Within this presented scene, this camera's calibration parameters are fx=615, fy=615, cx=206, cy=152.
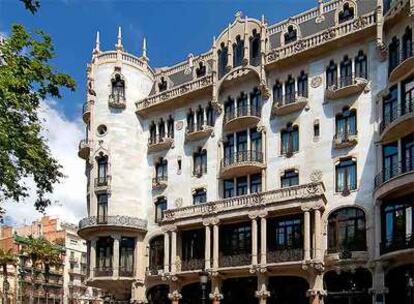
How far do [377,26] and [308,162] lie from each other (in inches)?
384

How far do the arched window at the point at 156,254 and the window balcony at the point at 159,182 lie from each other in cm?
397

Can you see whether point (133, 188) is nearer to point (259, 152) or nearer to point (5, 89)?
point (259, 152)

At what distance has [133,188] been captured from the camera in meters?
50.1

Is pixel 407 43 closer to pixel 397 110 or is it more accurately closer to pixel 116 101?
pixel 397 110

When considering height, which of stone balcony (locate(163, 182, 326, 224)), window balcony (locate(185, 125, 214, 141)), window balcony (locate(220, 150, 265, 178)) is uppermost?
window balcony (locate(185, 125, 214, 141))

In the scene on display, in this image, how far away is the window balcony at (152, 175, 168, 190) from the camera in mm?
49000

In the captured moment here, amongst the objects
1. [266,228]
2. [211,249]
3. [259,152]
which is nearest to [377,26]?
[259,152]

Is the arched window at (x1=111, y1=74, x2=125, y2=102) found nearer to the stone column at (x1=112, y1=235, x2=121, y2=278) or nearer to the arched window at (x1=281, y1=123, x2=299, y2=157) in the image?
the stone column at (x1=112, y1=235, x2=121, y2=278)

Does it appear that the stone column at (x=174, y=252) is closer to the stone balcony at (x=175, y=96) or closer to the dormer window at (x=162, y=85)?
the stone balcony at (x=175, y=96)

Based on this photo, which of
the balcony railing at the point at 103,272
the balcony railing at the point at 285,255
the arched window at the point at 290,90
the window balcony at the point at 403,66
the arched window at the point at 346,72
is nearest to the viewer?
the window balcony at the point at 403,66

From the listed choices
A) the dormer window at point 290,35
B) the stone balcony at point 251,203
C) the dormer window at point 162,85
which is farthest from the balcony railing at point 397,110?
the dormer window at point 162,85

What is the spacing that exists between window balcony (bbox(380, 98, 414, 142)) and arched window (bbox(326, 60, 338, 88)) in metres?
4.91

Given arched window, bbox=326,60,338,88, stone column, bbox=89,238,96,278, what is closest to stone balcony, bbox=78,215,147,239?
stone column, bbox=89,238,96,278

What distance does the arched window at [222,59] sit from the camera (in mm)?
46787
